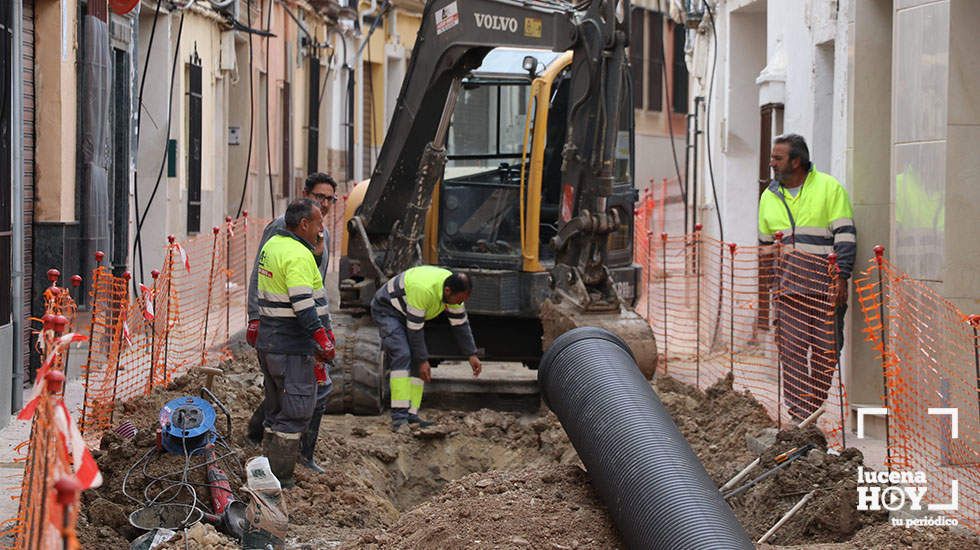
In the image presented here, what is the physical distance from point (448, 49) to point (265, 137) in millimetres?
11201

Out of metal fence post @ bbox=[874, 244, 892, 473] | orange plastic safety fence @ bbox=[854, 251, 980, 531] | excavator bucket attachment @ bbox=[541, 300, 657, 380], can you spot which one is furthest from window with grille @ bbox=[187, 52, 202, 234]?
orange plastic safety fence @ bbox=[854, 251, 980, 531]

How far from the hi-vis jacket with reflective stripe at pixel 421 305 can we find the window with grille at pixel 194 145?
24.8ft

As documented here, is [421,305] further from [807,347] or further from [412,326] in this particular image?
[807,347]

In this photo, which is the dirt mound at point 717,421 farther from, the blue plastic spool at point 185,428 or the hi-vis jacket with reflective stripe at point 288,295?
the blue plastic spool at point 185,428

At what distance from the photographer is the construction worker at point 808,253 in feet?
31.4

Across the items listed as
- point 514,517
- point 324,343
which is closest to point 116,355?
point 324,343

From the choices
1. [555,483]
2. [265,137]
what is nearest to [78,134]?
[555,483]

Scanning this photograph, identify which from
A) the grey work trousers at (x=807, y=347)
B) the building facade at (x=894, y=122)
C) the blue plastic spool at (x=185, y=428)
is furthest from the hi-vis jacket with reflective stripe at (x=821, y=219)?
the blue plastic spool at (x=185, y=428)

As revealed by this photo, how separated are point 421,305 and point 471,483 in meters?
3.43

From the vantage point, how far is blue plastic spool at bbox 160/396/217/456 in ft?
25.1

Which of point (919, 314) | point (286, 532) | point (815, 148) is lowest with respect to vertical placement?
point (286, 532)

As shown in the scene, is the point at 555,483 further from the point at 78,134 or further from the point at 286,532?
the point at 78,134

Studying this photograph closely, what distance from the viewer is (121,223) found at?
14492mm

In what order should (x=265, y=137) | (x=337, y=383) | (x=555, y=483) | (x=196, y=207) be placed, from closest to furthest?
(x=555, y=483) → (x=337, y=383) → (x=196, y=207) → (x=265, y=137)
